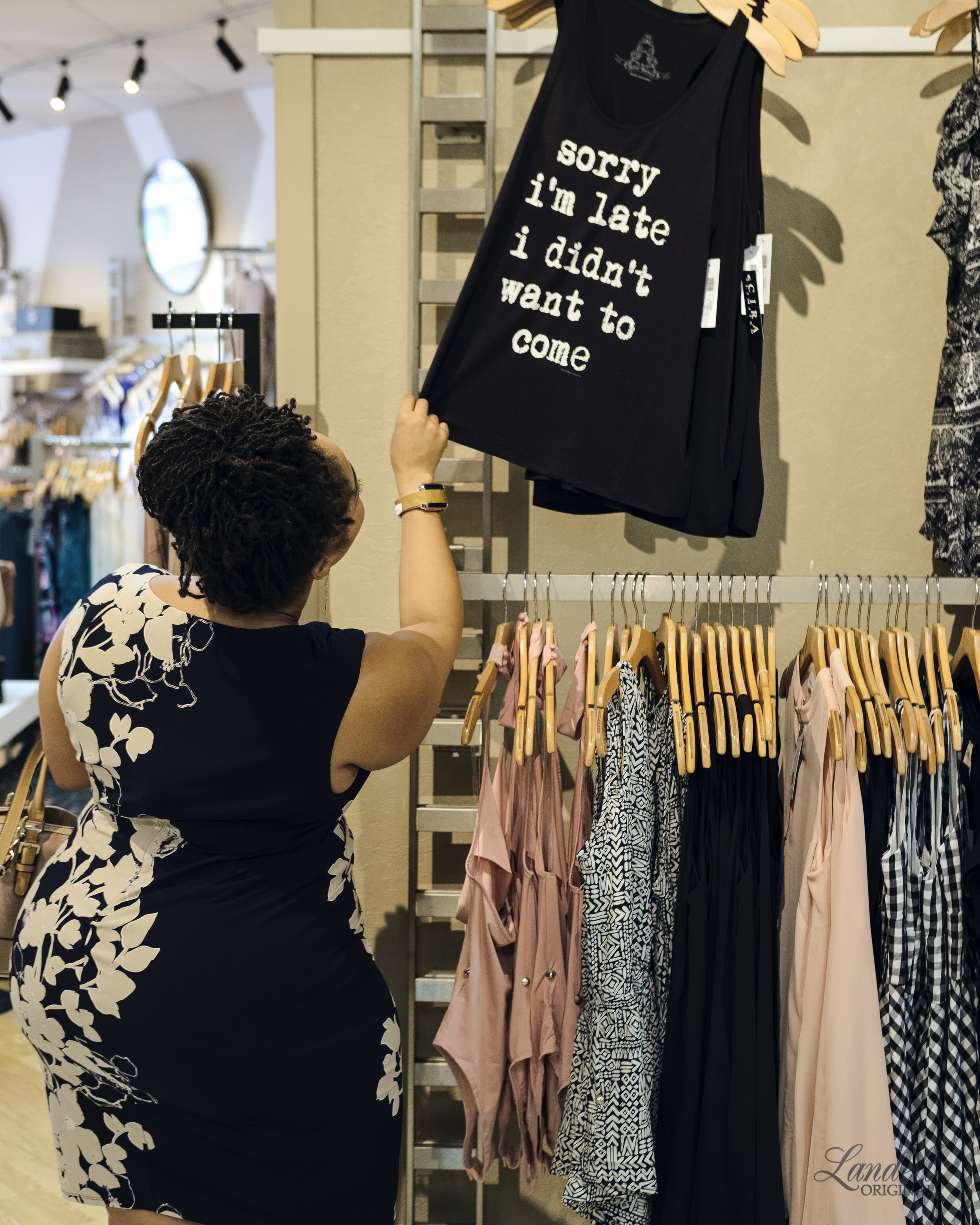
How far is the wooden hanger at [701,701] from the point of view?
5.10 ft

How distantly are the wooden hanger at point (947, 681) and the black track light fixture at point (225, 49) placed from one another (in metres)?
4.54

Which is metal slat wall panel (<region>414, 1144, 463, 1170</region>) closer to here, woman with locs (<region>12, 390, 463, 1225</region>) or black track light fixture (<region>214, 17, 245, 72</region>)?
woman with locs (<region>12, 390, 463, 1225</region>)

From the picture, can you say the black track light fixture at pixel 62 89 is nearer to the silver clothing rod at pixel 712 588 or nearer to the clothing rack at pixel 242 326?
the clothing rack at pixel 242 326

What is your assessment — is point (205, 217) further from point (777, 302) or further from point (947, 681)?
point (947, 681)

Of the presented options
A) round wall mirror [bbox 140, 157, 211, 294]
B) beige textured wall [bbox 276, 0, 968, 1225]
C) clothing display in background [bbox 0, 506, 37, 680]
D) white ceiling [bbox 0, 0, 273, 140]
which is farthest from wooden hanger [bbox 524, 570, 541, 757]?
round wall mirror [bbox 140, 157, 211, 294]

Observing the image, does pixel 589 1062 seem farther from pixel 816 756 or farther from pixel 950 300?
pixel 950 300

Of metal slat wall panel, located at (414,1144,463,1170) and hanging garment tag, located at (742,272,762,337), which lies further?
metal slat wall panel, located at (414,1144,463,1170)

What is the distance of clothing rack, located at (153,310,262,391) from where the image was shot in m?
2.06

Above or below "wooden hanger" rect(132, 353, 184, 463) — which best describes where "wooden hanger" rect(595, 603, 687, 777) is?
below

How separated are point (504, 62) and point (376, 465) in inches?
32.8

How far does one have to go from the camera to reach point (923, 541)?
2.09 m

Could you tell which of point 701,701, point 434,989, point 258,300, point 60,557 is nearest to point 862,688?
point 701,701

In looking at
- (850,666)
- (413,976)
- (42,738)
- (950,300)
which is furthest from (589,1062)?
(950,300)

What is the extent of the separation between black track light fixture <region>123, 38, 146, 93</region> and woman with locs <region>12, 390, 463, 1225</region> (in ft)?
14.7
